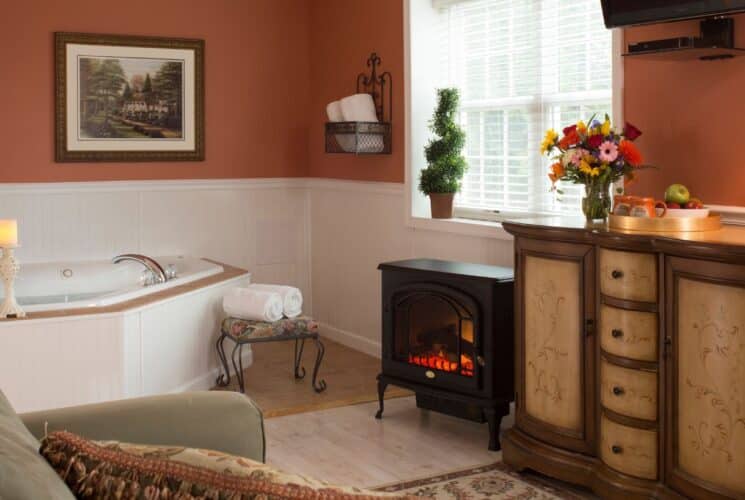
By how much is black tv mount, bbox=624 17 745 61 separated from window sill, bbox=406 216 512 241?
1422mm

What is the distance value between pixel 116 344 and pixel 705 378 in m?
2.61

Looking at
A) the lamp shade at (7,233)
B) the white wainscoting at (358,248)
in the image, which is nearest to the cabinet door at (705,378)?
the white wainscoting at (358,248)

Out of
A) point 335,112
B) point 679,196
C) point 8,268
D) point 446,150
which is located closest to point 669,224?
point 679,196

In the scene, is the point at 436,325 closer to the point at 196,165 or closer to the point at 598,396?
the point at 598,396

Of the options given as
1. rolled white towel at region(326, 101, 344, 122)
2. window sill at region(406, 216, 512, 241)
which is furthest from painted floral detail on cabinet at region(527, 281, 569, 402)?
rolled white towel at region(326, 101, 344, 122)

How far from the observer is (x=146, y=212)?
6.45m

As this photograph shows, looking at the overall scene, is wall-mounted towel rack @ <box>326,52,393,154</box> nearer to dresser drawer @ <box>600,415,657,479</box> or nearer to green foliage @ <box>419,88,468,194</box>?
green foliage @ <box>419,88,468,194</box>

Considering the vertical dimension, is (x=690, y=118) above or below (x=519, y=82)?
below

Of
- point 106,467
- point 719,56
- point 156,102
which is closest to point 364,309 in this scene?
point 156,102

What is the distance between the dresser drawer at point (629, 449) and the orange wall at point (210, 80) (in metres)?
3.83

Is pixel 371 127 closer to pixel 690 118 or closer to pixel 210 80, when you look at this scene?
pixel 210 80

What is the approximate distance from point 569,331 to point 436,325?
35.2 inches

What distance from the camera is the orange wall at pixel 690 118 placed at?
12.0 ft

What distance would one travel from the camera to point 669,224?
3.36 metres
